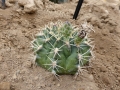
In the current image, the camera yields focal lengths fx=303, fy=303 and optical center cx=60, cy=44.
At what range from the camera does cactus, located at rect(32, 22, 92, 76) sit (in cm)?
239

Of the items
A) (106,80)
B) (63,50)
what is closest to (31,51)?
(63,50)

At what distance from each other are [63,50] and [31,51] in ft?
1.80

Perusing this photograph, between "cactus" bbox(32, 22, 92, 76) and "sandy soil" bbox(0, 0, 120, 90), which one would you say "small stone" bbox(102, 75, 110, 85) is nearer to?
"sandy soil" bbox(0, 0, 120, 90)

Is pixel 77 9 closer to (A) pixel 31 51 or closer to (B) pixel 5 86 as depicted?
(A) pixel 31 51

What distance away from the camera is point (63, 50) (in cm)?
A: 239

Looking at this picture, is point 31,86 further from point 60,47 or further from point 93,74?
point 93,74

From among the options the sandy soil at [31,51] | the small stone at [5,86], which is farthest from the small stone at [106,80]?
the small stone at [5,86]

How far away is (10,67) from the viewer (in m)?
2.58

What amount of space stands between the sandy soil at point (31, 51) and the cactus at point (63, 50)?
12 centimetres

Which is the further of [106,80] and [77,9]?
[77,9]

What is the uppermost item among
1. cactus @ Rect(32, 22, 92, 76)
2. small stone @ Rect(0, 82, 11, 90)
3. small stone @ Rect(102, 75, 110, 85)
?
cactus @ Rect(32, 22, 92, 76)

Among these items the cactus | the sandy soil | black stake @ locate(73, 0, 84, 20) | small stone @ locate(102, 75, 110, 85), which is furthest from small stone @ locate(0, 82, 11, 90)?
black stake @ locate(73, 0, 84, 20)

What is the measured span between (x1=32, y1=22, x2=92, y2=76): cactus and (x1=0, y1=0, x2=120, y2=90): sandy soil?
116 mm

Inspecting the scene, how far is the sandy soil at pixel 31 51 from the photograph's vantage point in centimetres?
249
